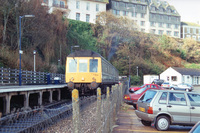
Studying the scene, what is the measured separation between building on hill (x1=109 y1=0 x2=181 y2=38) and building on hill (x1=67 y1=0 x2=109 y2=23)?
23.6ft

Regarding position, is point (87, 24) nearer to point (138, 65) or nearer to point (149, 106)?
point (138, 65)

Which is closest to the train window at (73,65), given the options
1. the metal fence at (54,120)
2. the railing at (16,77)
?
the railing at (16,77)

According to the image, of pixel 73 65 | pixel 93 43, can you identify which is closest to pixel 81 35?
pixel 93 43

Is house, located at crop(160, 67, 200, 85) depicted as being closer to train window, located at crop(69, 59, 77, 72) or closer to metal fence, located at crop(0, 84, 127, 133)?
train window, located at crop(69, 59, 77, 72)

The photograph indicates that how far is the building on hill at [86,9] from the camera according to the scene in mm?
65312

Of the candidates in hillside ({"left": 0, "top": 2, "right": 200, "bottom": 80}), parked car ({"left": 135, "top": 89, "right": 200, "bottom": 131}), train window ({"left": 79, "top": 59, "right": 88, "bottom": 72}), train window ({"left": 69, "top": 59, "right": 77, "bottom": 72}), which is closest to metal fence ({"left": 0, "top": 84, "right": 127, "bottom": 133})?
parked car ({"left": 135, "top": 89, "right": 200, "bottom": 131})

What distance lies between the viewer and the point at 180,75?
6244cm

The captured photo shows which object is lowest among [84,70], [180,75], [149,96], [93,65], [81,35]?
[149,96]

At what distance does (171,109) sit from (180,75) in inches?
2169

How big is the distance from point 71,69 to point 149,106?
12021 millimetres

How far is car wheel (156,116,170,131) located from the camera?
9.74m

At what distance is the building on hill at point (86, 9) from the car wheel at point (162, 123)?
56844 mm

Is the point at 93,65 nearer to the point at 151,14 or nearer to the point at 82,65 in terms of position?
the point at 82,65

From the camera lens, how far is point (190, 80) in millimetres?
65562
